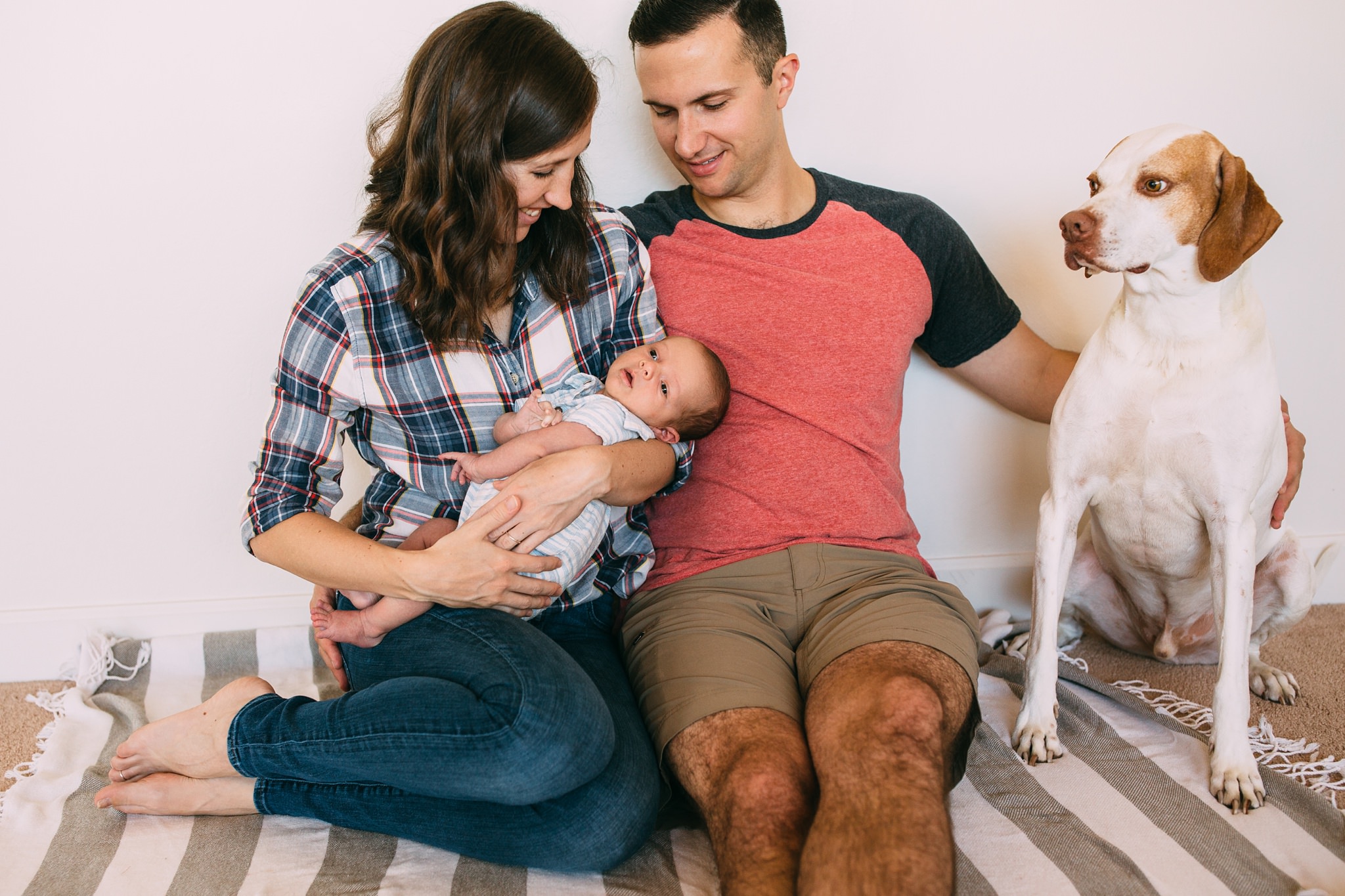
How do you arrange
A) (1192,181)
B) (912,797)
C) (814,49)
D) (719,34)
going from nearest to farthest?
1. (912,797)
2. (1192,181)
3. (719,34)
4. (814,49)

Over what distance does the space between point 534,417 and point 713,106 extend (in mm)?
649

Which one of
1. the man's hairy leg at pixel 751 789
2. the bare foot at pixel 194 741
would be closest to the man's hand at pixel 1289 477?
the man's hairy leg at pixel 751 789

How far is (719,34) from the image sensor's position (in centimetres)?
164

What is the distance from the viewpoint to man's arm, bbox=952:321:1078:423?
A: 6.38 ft

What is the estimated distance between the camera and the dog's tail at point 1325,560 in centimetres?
217

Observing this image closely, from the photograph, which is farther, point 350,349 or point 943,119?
point 943,119

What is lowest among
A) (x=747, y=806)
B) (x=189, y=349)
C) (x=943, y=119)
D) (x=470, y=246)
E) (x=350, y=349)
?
(x=747, y=806)

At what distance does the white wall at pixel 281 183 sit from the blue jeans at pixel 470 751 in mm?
797

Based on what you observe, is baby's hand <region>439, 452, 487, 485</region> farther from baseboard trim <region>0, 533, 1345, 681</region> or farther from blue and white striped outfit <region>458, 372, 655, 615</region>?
baseboard trim <region>0, 533, 1345, 681</region>

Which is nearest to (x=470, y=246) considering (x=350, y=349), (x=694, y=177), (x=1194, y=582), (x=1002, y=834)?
(x=350, y=349)

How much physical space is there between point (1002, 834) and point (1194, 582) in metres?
0.63

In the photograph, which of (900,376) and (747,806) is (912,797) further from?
(900,376)

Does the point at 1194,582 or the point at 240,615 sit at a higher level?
the point at 1194,582

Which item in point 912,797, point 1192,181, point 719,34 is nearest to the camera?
point 912,797
